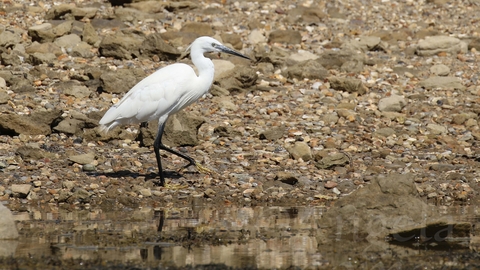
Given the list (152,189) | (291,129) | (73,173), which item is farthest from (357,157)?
(73,173)

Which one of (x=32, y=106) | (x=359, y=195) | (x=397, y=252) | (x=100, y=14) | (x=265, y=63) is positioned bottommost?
(x=397, y=252)

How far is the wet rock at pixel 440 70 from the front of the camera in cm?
1580

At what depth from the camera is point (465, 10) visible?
20.1 metres

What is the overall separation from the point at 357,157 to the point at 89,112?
4.01m

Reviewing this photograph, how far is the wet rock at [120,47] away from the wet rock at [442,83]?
5041 millimetres

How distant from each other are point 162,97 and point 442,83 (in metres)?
6.31

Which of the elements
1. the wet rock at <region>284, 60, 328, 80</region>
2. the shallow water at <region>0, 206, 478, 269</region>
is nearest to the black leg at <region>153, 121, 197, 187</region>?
the shallow water at <region>0, 206, 478, 269</region>

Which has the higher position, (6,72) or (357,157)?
(6,72)

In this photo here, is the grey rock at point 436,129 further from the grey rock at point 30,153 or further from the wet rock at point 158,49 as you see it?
the grey rock at point 30,153

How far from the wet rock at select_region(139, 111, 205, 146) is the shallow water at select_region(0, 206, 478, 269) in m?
2.60

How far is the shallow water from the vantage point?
22.5 feet

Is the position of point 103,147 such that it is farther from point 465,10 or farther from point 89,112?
point 465,10

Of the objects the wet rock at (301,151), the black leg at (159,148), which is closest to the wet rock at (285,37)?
the wet rock at (301,151)

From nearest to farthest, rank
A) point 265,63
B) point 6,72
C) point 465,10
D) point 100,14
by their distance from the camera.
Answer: point 6,72 < point 265,63 < point 100,14 < point 465,10
